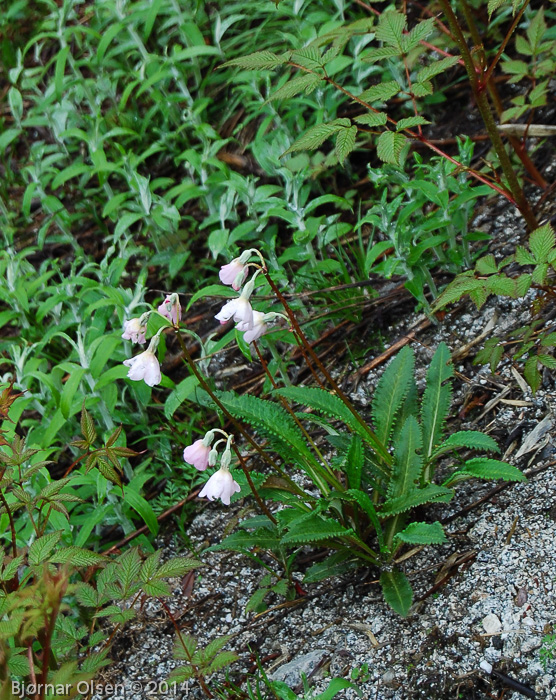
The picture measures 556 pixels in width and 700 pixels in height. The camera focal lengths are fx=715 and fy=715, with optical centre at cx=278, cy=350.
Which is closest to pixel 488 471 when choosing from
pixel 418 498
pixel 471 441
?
pixel 471 441

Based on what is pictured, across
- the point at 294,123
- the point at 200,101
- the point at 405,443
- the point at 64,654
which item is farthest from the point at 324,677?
the point at 200,101

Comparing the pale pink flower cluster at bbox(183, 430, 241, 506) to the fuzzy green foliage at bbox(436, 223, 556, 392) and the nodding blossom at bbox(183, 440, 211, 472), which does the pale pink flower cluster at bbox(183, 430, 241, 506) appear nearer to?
the nodding blossom at bbox(183, 440, 211, 472)

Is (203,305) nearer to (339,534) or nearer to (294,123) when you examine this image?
(294,123)

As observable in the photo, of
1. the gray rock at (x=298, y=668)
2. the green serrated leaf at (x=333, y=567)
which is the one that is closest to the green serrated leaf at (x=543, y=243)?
the green serrated leaf at (x=333, y=567)

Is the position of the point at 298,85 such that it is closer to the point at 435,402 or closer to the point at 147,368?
the point at 147,368

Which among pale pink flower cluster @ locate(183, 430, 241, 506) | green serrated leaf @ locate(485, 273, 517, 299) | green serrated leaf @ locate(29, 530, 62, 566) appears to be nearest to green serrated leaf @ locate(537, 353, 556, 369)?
green serrated leaf @ locate(485, 273, 517, 299)

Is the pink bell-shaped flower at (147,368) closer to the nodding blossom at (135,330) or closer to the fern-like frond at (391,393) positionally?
the nodding blossom at (135,330)
